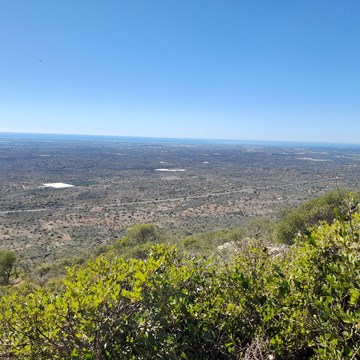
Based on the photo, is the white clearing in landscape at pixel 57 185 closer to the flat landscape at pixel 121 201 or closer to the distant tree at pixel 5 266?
the flat landscape at pixel 121 201

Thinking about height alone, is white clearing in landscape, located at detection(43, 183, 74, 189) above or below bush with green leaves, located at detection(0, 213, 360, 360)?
below

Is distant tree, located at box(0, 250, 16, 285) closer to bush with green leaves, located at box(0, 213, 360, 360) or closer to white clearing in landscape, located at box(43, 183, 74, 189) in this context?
bush with green leaves, located at box(0, 213, 360, 360)

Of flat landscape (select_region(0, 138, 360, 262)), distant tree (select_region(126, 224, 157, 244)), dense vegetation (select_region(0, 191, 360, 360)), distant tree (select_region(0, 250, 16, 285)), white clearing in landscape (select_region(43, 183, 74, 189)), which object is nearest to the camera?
dense vegetation (select_region(0, 191, 360, 360))

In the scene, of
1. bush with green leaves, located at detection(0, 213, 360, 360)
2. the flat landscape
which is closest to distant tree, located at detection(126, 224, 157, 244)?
the flat landscape

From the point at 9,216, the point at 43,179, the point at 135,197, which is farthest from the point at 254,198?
the point at 43,179

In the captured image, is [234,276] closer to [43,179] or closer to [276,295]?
[276,295]

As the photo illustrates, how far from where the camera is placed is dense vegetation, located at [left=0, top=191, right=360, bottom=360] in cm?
359

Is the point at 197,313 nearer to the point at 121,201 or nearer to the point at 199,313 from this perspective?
the point at 199,313

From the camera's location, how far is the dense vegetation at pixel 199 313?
11.8ft

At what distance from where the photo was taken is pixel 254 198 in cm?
7406

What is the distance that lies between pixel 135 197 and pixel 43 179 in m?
40.6

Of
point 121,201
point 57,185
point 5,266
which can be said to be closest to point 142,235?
point 5,266

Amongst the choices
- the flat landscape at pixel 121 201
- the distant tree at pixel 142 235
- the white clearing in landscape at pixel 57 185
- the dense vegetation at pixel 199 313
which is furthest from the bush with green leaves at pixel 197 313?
the white clearing in landscape at pixel 57 185

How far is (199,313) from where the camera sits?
4.45 m
